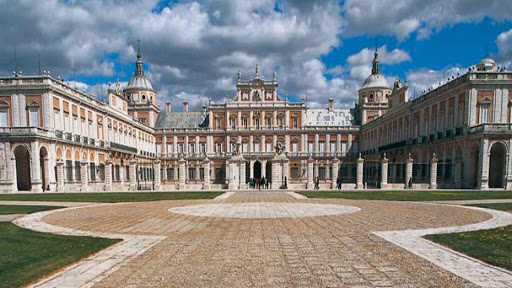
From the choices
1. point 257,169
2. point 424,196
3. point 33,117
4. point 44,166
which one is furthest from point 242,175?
point 257,169

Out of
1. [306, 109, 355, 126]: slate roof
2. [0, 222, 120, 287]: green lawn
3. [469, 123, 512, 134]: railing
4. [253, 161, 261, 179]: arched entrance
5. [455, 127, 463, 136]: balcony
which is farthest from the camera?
[306, 109, 355, 126]: slate roof

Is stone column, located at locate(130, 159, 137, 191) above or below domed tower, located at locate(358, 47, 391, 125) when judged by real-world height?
below

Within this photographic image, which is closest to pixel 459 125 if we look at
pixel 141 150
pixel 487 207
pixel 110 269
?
pixel 487 207

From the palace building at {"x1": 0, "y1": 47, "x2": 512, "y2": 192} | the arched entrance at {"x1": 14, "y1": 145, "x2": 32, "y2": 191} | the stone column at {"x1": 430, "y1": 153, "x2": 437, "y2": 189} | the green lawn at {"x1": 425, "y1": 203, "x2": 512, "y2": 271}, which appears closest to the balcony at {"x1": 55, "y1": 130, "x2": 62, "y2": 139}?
the palace building at {"x1": 0, "y1": 47, "x2": 512, "y2": 192}

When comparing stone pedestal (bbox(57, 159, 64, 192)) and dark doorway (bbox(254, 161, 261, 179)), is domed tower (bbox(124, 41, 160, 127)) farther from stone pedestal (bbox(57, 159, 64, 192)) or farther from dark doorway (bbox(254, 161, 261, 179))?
stone pedestal (bbox(57, 159, 64, 192))

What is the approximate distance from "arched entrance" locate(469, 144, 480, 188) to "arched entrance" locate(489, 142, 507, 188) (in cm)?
153

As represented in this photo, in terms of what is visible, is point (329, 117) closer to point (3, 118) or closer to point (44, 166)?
point (44, 166)

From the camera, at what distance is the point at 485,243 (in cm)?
750

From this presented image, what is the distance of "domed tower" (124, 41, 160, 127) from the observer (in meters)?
64.4

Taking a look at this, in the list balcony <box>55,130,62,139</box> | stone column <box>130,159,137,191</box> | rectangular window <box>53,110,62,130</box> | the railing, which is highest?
rectangular window <box>53,110,62,130</box>

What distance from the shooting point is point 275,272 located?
558 cm

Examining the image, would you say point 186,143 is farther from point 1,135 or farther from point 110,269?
point 110,269

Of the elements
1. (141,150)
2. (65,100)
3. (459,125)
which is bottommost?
(141,150)

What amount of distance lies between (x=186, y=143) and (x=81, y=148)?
26.2 meters
